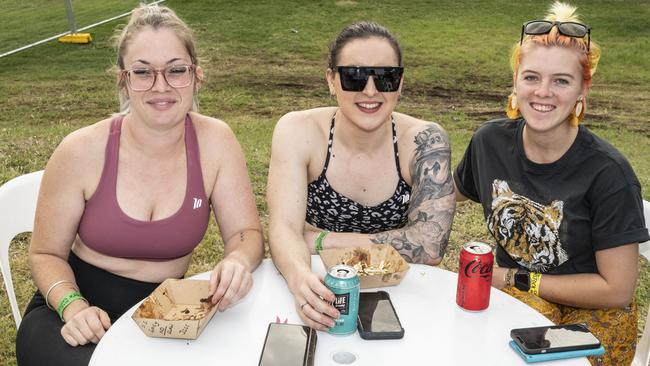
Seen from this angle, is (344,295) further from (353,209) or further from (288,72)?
(288,72)

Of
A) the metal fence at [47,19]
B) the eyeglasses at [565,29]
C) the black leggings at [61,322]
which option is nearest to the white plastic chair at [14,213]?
the black leggings at [61,322]

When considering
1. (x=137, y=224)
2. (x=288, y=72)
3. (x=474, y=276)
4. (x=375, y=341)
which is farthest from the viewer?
(x=288, y=72)

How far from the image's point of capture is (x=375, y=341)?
1.80 meters

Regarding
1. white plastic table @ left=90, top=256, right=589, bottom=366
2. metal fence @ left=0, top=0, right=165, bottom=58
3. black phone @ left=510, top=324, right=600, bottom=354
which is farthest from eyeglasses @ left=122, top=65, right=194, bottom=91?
metal fence @ left=0, top=0, right=165, bottom=58

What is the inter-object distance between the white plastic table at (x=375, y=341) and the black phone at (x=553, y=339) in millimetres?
38

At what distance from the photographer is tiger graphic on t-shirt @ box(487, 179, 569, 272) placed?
2445mm

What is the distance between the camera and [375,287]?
2.09 meters

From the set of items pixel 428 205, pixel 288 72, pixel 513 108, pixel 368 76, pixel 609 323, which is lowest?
pixel 288 72

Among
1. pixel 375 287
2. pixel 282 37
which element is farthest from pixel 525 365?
pixel 282 37

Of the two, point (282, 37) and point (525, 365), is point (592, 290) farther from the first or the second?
point (282, 37)

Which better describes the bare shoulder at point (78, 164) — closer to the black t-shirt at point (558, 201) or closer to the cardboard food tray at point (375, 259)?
the cardboard food tray at point (375, 259)

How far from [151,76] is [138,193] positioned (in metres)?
0.45

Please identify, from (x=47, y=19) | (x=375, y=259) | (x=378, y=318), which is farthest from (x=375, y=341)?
(x=47, y=19)

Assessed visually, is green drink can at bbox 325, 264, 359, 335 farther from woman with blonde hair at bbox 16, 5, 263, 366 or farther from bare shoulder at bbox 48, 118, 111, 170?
bare shoulder at bbox 48, 118, 111, 170
